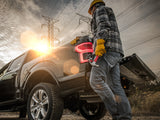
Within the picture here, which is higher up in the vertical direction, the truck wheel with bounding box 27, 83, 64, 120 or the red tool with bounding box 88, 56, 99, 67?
the red tool with bounding box 88, 56, 99, 67

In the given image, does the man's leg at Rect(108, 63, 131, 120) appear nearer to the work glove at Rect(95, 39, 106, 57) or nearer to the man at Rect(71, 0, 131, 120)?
the man at Rect(71, 0, 131, 120)

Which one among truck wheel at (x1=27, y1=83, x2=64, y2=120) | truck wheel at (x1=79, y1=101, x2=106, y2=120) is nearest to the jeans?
truck wheel at (x1=27, y1=83, x2=64, y2=120)

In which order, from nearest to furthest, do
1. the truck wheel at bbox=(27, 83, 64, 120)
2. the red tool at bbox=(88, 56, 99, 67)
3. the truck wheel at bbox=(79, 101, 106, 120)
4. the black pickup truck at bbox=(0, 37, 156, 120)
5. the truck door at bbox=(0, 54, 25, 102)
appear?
the red tool at bbox=(88, 56, 99, 67), the black pickup truck at bbox=(0, 37, 156, 120), the truck wheel at bbox=(27, 83, 64, 120), the truck wheel at bbox=(79, 101, 106, 120), the truck door at bbox=(0, 54, 25, 102)

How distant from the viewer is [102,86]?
6.19ft

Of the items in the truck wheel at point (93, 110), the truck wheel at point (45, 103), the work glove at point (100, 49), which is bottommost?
the truck wheel at point (93, 110)

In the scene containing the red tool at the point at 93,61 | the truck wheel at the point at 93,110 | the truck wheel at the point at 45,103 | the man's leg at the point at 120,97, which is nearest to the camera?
the man's leg at the point at 120,97

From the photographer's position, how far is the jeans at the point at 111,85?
5.98 ft

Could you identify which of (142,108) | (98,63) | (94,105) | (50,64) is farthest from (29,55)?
(142,108)

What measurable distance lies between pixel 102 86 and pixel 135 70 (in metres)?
0.68

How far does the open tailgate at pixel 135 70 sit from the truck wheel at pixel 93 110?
3.78 ft

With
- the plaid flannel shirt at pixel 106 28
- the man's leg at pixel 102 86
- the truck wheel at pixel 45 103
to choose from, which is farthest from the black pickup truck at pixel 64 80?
the plaid flannel shirt at pixel 106 28

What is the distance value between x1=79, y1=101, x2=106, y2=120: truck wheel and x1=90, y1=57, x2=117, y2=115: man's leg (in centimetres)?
135

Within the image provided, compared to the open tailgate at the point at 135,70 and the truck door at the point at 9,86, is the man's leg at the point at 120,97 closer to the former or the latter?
the open tailgate at the point at 135,70

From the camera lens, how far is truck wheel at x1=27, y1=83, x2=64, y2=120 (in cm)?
226
